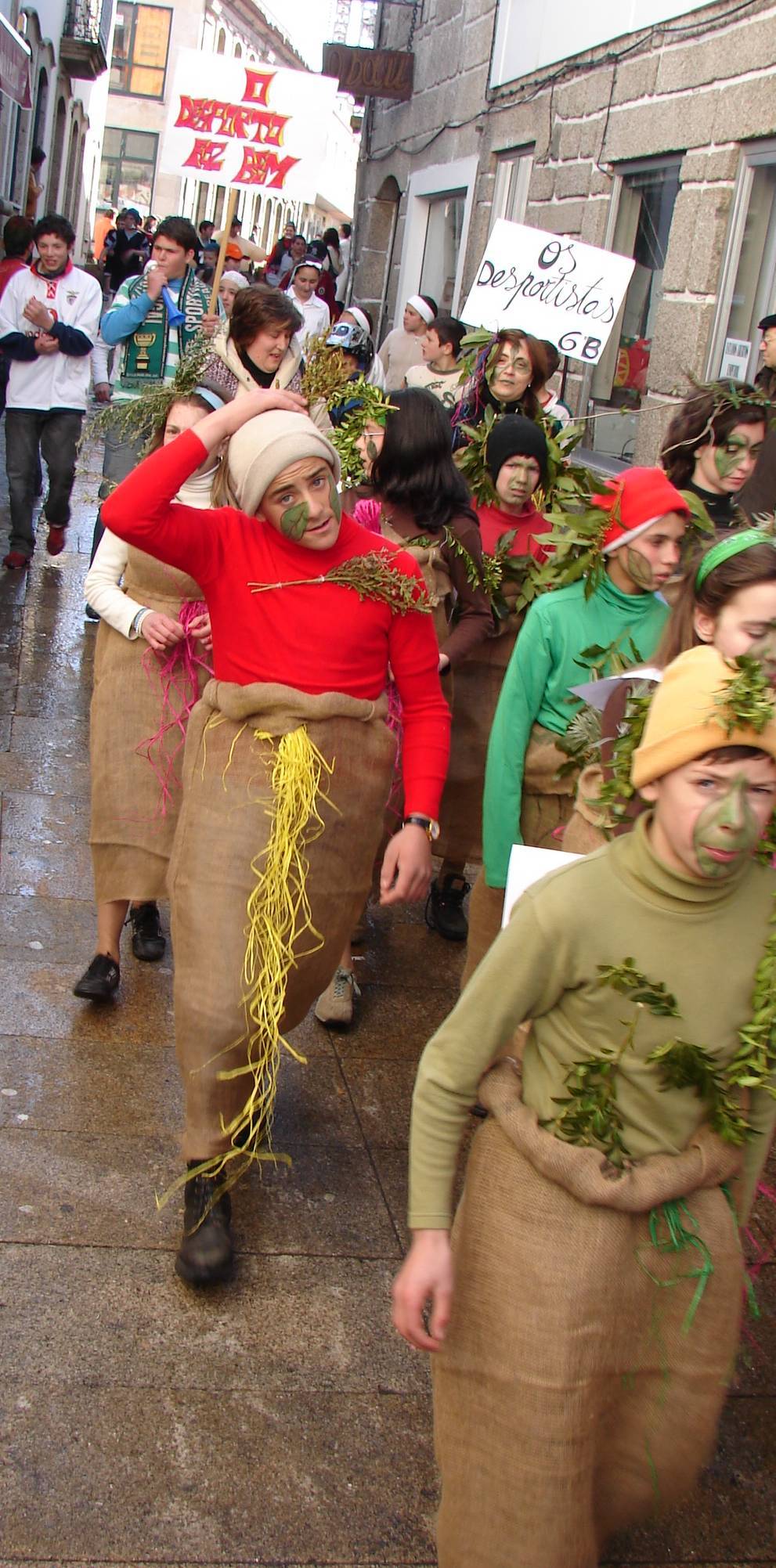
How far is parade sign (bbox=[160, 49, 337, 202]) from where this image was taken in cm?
962

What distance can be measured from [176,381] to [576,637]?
1465 millimetres

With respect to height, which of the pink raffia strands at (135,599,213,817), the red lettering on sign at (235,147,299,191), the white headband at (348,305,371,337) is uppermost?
the red lettering on sign at (235,147,299,191)

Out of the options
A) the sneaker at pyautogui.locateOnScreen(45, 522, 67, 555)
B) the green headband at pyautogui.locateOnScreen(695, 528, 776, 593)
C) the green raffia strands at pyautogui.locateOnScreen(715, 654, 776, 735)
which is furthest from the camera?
the sneaker at pyautogui.locateOnScreen(45, 522, 67, 555)

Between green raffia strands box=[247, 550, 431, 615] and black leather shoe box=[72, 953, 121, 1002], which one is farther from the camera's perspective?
black leather shoe box=[72, 953, 121, 1002]

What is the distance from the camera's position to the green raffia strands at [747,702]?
2.22 meters

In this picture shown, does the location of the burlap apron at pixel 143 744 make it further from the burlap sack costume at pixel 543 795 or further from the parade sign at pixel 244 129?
the parade sign at pixel 244 129

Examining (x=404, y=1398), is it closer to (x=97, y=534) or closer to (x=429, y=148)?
(x=97, y=534)

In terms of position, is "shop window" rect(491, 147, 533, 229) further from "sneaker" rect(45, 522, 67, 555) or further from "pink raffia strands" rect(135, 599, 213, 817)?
"pink raffia strands" rect(135, 599, 213, 817)

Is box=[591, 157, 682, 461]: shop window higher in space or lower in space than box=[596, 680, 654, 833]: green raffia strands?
higher

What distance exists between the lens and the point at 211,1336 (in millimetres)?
3316

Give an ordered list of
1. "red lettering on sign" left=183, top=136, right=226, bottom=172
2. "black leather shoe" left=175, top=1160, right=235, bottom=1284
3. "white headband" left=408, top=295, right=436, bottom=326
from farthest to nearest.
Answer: "white headband" left=408, top=295, right=436, bottom=326 < "red lettering on sign" left=183, top=136, right=226, bottom=172 < "black leather shoe" left=175, top=1160, right=235, bottom=1284

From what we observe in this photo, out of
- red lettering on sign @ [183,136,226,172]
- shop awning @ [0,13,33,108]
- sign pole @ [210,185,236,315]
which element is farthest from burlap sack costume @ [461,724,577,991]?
shop awning @ [0,13,33,108]

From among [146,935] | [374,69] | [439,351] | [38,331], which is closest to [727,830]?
[146,935]

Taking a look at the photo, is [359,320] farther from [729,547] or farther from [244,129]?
[729,547]
